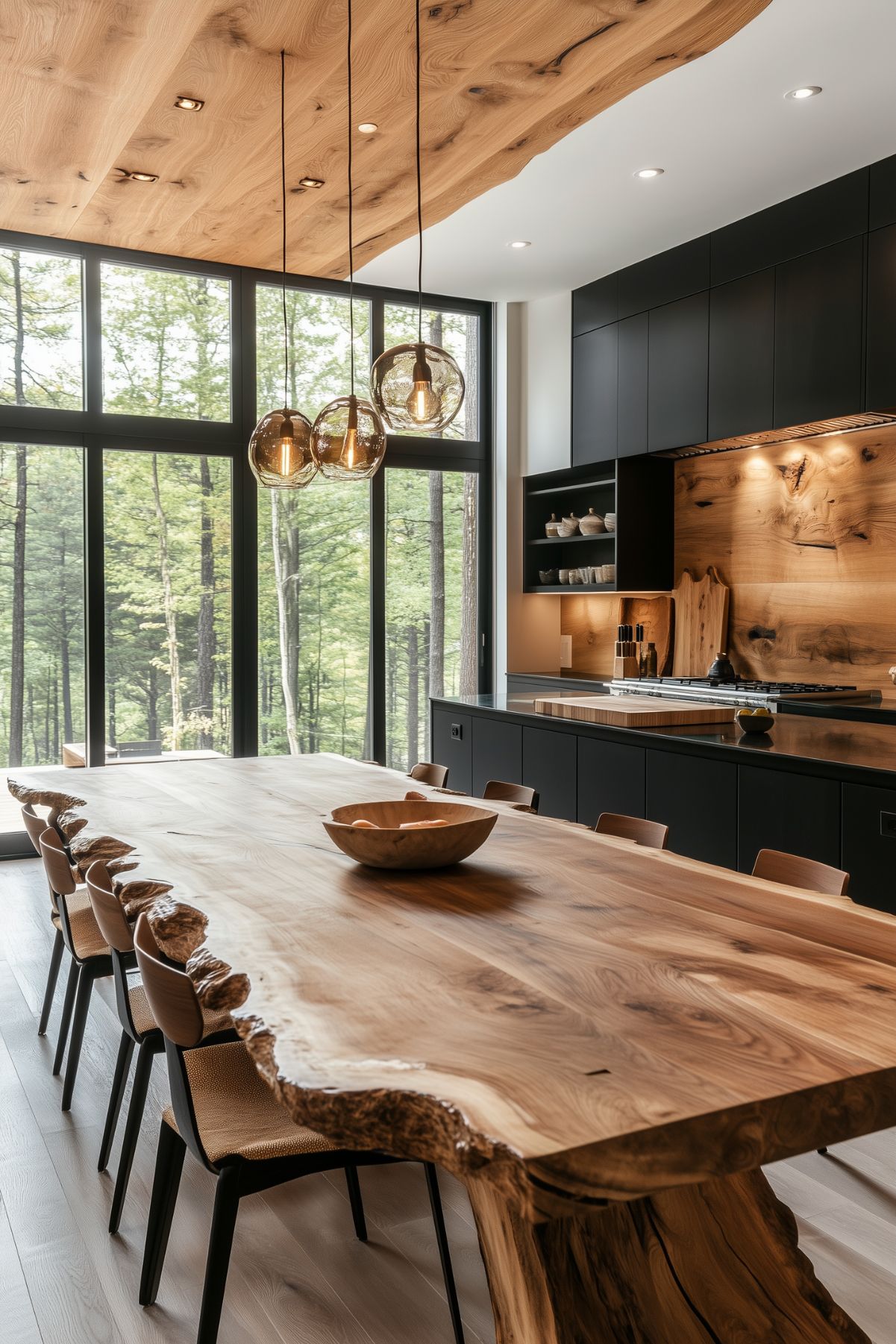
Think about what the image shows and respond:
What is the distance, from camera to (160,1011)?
1717 millimetres

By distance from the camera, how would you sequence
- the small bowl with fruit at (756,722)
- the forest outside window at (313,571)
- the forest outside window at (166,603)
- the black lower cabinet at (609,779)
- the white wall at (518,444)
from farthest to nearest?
the white wall at (518,444) → the forest outside window at (313,571) → the forest outside window at (166,603) → the black lower cabinet at (609,779) → the small bowl with fruit at (756,722)

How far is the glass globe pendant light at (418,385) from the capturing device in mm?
2756

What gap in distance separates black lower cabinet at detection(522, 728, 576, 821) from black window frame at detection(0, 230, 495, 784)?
77.1 inches

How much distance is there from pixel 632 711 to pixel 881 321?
2047mm

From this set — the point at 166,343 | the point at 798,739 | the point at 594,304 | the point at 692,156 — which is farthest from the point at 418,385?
the point at 594,304

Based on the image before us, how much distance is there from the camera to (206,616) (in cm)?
602

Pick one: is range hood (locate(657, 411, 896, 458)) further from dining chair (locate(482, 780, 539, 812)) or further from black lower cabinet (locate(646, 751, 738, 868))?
dining chair (locate(482, 780, 539, 812))

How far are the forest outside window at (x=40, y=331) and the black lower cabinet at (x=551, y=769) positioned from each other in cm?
304

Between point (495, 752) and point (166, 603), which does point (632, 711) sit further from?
point (166, 603)

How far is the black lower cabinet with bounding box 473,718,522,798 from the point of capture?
4.87 m

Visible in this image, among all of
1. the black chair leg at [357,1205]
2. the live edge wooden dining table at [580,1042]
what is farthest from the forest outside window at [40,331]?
the black chair leg at [357,1205]

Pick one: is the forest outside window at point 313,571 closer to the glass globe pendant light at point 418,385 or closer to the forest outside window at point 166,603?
the forest outside window at point 166,603

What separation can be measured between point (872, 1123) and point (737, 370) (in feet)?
15.4

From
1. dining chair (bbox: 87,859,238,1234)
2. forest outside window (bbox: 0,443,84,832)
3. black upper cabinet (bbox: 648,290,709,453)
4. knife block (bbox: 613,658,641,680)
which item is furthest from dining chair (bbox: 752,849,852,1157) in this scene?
forest outside window (bbox: 0,443,84,832)
